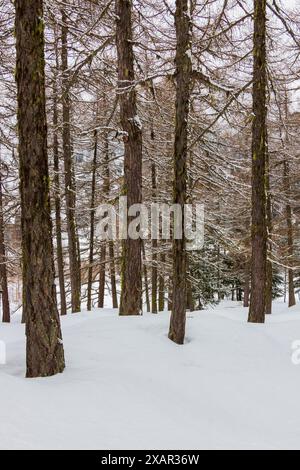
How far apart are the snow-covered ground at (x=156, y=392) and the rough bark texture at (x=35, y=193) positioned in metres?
0.40

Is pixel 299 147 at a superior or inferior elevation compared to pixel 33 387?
superior

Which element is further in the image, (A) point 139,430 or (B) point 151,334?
(B) point 151,334

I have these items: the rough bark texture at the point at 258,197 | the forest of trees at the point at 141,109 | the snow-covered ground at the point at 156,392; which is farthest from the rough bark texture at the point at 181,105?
the rough bark texture at the point at 258,197

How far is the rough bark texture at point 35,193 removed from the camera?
4.25 m

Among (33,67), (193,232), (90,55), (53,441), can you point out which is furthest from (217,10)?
(53,441)

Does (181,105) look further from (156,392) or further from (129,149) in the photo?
(156,392)

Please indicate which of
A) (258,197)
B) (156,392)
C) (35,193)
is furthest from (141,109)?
(156,392)

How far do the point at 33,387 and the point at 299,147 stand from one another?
15792 mm

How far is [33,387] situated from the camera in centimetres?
384

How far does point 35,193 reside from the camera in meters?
4.29

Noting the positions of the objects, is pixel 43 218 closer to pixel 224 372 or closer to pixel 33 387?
pixel 33 387

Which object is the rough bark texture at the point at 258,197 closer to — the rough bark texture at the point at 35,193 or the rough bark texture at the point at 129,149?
the rough bark texture at the point at 129,149

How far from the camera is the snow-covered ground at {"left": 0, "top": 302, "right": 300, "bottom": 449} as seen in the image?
3.13 m

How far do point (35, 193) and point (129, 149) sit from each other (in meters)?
4.36
